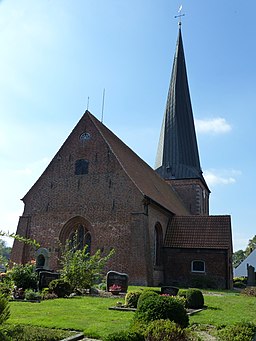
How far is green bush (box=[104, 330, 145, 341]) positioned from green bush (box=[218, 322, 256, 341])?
1.85 metres

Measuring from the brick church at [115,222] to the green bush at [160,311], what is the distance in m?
13.1

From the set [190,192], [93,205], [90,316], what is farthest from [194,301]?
[190,192]

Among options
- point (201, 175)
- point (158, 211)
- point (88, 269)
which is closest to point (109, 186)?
point (158, 211)

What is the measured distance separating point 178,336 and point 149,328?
494 millimetres

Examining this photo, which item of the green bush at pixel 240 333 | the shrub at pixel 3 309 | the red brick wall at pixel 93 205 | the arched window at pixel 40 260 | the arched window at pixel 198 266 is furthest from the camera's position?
the arched window at pixel 198 266

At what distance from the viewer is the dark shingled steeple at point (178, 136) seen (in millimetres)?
38062

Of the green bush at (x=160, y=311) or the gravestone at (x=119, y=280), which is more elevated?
the gravestone at (x=119, y=280)

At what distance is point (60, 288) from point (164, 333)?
9.15 metres

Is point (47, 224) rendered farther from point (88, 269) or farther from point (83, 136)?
point (88, 269)

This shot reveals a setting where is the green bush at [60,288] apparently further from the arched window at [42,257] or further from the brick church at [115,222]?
the arched window at [42,257]

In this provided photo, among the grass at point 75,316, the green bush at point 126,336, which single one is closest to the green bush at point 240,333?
the green bush at point 126,336

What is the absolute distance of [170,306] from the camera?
7.45 metres

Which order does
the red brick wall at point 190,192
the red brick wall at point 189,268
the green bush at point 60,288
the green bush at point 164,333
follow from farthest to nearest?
the red brick wall at point 190,192, the red brick wall at point 189,268, the green bush at point 60,288, the green bush at point 164,333

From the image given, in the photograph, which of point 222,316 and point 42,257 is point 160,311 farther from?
point 42,257
